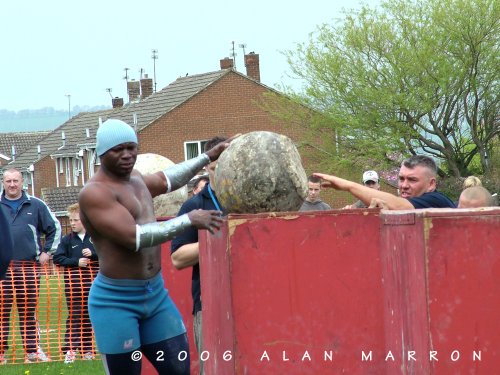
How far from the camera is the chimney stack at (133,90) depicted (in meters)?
81.5

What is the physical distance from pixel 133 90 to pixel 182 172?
2964 inches

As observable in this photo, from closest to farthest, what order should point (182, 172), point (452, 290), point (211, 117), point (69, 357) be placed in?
point (452, 290) < point (182, 172) < point (69, 357) < point (211, 117)

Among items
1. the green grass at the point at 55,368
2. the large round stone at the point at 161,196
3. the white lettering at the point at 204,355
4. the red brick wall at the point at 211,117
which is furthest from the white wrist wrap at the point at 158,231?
the red brick wall at the point at 211,117

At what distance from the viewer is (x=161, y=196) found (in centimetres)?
1055

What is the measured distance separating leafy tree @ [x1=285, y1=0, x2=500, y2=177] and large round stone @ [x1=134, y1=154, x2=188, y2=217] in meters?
39.1

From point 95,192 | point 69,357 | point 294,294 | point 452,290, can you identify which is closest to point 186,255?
point 294,294

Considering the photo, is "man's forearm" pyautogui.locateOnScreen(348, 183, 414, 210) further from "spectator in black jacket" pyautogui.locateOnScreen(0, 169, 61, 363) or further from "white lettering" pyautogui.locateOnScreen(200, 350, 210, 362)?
"spectator in black jacket" pyautogui.locateOnScreen(0, 169, 61, 363)

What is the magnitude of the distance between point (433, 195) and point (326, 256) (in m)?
1.65

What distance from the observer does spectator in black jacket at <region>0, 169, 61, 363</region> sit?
1357 cm

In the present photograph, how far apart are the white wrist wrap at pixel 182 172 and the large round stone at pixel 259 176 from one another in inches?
10.2

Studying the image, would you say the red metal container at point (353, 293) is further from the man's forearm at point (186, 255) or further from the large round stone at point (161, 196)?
the large round stone at point (161, 196)

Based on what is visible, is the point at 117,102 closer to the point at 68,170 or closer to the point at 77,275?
the point at 68,170

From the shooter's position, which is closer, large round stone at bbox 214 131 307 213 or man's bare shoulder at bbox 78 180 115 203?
man's bare shoulder at bbox 78 180 115 203

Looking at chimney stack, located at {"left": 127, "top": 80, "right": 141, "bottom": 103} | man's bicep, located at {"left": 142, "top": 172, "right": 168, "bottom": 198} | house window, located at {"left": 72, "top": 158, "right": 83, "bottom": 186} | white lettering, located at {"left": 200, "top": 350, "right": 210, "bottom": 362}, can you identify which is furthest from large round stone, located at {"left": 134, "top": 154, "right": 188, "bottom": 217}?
chimney stack, located at {"left": 127, "top": 80, "right": 141, "bottom": 103}
